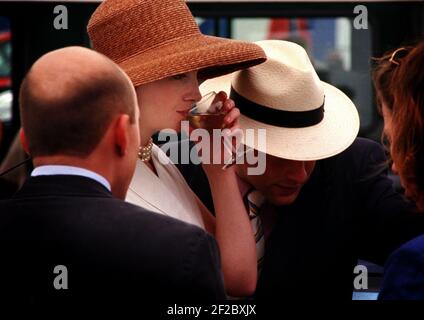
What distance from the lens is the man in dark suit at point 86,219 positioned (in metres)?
1.66

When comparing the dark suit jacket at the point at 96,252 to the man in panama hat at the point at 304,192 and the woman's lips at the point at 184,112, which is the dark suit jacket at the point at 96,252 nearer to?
the woman's lips at the point at 184,112

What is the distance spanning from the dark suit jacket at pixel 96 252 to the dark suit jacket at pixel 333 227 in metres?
0.86

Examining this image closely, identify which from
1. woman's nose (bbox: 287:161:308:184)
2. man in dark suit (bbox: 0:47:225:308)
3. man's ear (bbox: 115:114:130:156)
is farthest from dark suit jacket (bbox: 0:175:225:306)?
woman's nose (bbox: 287:161:308:184)

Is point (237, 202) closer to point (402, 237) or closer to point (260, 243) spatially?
point (260, 243)

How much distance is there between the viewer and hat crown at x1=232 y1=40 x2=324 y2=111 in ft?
8.63

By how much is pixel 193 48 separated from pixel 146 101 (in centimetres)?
23

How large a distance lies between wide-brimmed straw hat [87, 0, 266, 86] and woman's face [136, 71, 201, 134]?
0.23 ft

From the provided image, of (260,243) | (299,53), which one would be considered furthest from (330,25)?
(260,243)

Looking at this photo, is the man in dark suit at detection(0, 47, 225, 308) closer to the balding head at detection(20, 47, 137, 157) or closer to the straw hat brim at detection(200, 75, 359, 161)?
the balding head at detection(20, 47, 137, 157)

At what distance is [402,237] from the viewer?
8.77 ft

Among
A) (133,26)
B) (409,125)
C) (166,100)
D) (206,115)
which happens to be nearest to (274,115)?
(206,115)

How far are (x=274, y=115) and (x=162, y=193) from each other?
52 cm

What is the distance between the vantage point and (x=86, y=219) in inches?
66.3

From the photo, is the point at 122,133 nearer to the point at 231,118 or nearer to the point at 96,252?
A: the point at 96,252
